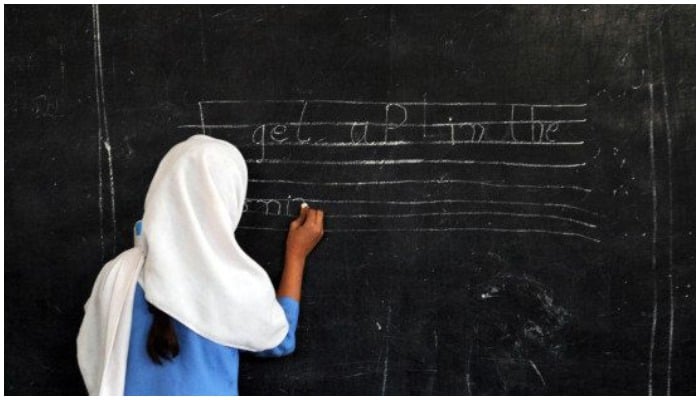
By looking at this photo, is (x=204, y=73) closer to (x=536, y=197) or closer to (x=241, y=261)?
(x=241, y=261)

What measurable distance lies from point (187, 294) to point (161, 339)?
12cm

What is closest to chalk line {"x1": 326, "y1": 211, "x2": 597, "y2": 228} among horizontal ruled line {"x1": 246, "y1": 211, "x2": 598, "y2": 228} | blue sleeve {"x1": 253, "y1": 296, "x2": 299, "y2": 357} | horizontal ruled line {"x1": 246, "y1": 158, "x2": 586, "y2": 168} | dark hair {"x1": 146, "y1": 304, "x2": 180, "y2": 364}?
horizontal ruled line {"x1": 246, "y1": 211, "x2": 598, "y2": 228}

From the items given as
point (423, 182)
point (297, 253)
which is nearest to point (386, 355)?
point (297, 253)

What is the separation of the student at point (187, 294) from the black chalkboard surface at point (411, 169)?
0.80 feet

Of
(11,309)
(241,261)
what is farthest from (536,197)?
(11,309)

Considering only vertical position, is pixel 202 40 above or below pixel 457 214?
above

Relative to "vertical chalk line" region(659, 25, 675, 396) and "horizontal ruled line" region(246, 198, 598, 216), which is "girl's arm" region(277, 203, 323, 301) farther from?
"vertical chalk line" region(659, 25, 675, 396)

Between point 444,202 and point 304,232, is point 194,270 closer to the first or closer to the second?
point 304,232

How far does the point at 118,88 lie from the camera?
190 cm

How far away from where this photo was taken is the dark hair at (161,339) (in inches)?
62.4

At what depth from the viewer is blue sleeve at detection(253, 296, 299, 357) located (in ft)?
5.90

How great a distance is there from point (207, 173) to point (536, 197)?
0.85m

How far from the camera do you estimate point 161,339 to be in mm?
1586

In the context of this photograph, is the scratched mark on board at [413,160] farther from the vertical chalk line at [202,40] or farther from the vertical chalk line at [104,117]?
the vertical chalk line at [104,117]
